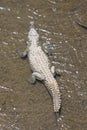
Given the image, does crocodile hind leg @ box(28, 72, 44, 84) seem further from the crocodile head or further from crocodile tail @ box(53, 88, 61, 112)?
the crocodile head

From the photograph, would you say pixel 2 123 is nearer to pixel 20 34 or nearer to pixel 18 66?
pixel 18 66

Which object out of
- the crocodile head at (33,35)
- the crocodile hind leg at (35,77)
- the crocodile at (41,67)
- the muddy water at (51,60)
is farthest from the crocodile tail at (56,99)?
the crocodile head at (33,35)

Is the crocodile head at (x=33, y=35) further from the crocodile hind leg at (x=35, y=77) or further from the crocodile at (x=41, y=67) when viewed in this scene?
the crocodile hind leg at (x=35, y=77)

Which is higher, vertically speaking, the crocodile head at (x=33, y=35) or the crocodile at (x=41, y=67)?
the crocodile head at (x=33, y=35)

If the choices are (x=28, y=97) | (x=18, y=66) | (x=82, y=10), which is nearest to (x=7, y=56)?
(x=18, y=66)

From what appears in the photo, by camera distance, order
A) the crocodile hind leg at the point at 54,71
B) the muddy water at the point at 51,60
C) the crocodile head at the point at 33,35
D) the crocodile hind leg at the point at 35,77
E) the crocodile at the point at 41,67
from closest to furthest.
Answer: the muddy water at the point at 51,60 < the crocodile at the point at 41,67 < the crocodile hind leg at the point at 35,77 < the crocodile hind leg at the point at 54,71 < the crocodile head at the point at 33,35

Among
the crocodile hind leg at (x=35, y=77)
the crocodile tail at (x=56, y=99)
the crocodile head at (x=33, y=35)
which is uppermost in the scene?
the crocodile head at (x=33, y=35)

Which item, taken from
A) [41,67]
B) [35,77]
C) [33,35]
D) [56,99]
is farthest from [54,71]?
[33,35]

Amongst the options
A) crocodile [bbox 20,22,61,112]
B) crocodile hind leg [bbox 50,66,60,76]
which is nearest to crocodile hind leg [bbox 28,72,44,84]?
crocodile [bbox 20,22,61,112]
